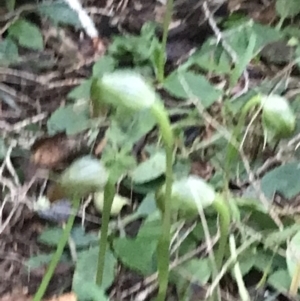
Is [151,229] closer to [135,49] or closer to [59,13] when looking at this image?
[135,49]

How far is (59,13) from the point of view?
108 cm

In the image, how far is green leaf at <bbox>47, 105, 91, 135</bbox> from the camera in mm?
920

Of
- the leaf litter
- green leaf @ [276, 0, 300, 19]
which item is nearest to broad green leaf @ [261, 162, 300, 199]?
the leaf litter

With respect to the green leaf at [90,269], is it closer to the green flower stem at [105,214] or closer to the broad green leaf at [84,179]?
the green flower stem at [105,214]

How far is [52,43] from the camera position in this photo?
108 cm

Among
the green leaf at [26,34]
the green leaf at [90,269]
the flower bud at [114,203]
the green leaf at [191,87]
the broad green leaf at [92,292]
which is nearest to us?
the broad green leaf at [92,292]

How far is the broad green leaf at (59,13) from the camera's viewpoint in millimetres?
1080

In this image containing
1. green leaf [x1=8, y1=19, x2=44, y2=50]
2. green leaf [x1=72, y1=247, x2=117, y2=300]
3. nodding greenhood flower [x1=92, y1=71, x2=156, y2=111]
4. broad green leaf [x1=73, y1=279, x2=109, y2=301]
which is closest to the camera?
nodding greenhood flower [x1=92, y1=71, x2=156, y2=111]

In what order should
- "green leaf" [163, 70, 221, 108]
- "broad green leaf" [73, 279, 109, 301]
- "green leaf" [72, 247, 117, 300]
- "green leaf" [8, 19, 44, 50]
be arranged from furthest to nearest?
"green leaf" [8, 19, 44, 50], "green leaf" [163, 70, 221, 108], "green leaf" [72, 247, 117, 300], "broad green leaf" [73, 279, 109, 301]

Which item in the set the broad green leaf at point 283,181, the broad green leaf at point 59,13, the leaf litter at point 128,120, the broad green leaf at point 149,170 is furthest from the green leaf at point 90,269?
the broad green leaf at point 59,13

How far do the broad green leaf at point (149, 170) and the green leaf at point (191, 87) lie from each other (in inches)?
5.9

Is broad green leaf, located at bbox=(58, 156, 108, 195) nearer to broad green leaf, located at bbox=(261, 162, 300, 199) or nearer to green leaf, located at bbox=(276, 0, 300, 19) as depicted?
broad green leaf, located at bbox=(261, 162, 300, 199)

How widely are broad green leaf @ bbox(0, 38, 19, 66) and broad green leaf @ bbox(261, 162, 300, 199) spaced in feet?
1.45

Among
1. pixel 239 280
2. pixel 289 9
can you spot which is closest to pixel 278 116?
pixel 239 280
